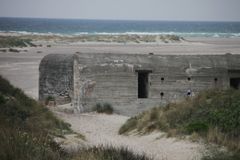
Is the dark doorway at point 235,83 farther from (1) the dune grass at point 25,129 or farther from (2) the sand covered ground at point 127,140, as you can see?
(1) the dune grass at point 25,129

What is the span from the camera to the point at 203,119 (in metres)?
15.7

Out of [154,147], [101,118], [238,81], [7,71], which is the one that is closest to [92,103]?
[101,118]

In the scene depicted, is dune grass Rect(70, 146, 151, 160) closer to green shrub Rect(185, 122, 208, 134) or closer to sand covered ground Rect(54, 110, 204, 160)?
sand covered ground Rect(54, 110, 204, 160)

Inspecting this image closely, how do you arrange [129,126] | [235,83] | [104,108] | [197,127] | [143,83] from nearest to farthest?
[197,127] → [129,126] → [104,108] → [143,83] → [235,83]

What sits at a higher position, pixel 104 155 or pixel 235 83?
pixel 104 155

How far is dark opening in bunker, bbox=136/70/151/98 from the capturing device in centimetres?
2308

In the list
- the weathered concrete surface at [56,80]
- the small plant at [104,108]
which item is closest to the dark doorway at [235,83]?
the small plant at [104,108]

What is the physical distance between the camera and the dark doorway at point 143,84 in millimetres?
23234

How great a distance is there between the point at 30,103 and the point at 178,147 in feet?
20.3

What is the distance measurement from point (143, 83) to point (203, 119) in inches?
321

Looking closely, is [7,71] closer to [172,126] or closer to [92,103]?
[92,103]

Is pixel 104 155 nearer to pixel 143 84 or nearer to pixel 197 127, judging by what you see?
pixel 197 127

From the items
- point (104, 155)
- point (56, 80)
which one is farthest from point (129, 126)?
point (104, 155)

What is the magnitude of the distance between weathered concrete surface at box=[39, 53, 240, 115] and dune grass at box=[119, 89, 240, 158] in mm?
3500
